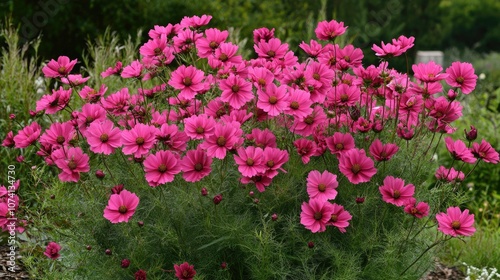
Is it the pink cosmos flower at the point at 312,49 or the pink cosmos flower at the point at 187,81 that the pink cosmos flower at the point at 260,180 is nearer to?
the pink cosmos flower at the point at 187,81

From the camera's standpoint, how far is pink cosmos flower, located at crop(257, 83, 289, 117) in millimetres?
2436

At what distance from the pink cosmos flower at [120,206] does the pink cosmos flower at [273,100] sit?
0.57 m

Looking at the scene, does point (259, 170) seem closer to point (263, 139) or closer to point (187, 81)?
point (263, 139)

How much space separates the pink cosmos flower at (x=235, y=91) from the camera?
8.27ft

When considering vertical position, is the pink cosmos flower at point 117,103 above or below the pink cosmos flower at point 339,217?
above

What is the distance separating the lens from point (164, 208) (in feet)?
8.29

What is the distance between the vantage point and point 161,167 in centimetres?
230

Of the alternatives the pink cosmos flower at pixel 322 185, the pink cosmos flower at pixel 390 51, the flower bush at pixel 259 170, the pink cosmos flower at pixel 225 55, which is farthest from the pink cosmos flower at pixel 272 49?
the pink cosmos flower at pixel 322 185

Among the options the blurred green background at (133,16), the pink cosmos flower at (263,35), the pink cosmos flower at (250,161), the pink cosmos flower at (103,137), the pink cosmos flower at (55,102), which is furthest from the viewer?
the blurred green background at (133,16)

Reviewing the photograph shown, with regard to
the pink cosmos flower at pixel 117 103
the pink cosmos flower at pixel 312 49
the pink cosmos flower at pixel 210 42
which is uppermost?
the pink cosmos flower at pixel 210 42

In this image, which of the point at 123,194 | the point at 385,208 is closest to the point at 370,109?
the point at 385,208

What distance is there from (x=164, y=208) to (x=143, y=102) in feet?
1.95

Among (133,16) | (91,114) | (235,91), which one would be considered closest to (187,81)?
(235,91)

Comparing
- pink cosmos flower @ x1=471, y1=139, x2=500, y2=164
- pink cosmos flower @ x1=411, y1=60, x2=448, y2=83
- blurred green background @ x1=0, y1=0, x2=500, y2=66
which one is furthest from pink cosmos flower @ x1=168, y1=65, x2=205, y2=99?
blurred green background @ x1=0, y1=0, x2=500, y2=66
